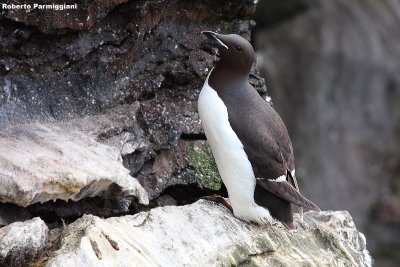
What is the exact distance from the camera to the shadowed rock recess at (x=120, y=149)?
167 inches

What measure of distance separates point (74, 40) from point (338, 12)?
4611 mm

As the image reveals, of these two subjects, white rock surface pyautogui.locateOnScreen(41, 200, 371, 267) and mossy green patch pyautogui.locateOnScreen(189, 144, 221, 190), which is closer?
white rock surface pyautogui.locateOnScreen(41, 200, 371, 267)

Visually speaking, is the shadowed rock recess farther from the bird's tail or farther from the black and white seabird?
the bird's tail

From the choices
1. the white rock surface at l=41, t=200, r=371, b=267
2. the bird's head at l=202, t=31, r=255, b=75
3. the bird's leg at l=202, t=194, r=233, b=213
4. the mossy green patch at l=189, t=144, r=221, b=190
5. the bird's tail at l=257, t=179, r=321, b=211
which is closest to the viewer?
the white rock surface at l=41, t=200, r=371, b=267

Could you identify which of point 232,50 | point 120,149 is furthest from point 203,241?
point 232,50

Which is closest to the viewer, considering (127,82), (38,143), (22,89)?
(38,143)

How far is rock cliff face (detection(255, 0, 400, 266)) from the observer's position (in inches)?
352

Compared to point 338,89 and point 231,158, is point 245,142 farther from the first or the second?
point 338,89

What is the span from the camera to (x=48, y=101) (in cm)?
501

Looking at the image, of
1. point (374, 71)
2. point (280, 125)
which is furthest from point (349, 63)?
point (280, 125)

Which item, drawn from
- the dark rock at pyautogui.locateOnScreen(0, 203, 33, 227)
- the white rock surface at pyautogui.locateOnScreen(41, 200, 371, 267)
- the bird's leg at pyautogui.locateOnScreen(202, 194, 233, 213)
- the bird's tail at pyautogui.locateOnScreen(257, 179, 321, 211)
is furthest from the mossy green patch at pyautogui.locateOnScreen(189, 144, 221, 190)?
the dark rock at pyautogui.locateOnScreen(0, 203, 33, 227)

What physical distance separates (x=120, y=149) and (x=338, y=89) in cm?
452

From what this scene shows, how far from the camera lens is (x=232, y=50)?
5133mm

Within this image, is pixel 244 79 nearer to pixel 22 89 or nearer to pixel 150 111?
pixel 150 111
